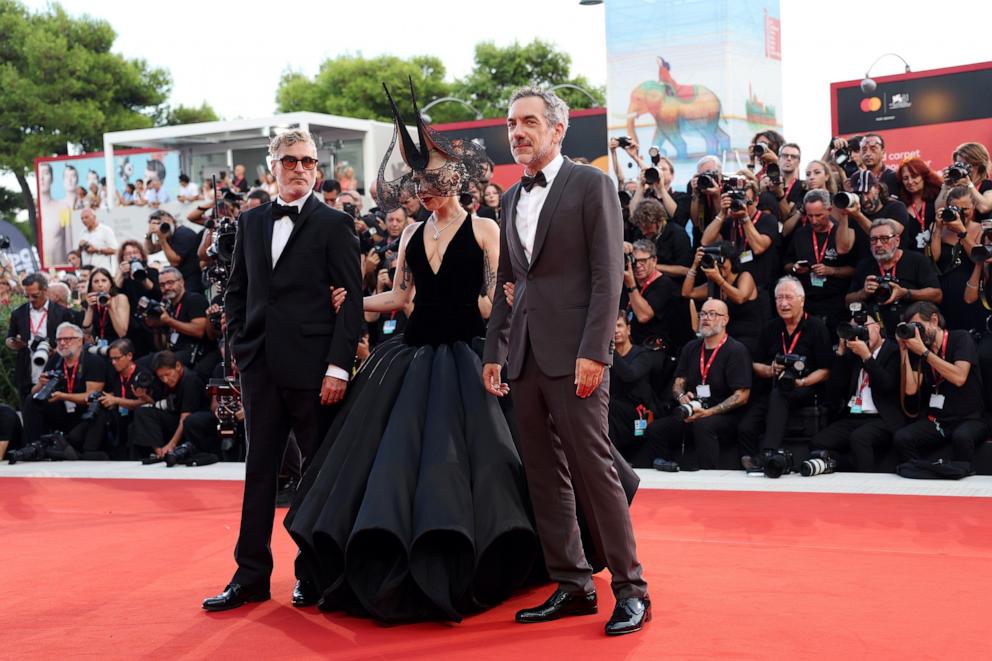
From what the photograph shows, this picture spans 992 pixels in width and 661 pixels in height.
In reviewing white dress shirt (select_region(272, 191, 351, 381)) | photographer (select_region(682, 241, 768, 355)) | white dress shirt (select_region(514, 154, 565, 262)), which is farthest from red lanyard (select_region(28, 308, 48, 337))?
white dress shirt (select_region(514, 154, 565, 262))

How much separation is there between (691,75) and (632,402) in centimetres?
830

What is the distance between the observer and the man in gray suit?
365 centimetres

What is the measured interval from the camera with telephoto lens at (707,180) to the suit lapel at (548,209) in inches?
176

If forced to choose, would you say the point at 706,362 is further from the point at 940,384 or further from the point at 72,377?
the point at 72,377

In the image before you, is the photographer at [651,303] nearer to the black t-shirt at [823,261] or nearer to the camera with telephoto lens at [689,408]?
the camera with telephoto lens at [689,408]

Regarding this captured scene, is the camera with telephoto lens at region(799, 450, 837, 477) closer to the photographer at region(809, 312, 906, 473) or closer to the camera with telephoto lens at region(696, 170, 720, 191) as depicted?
the photographer at region(809, 312, 906, 473)

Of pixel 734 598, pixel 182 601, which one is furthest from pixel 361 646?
pixel 734 598

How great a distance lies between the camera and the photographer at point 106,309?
376 inches

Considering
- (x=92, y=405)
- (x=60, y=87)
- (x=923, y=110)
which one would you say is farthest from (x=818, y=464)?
(x=60, y=87)

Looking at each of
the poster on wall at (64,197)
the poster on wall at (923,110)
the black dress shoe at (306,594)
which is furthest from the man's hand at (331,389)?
the poster on wall at (64,197)

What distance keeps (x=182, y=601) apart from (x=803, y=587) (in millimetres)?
2207

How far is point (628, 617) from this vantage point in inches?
142

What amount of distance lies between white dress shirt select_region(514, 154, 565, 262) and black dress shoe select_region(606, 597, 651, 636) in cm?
111

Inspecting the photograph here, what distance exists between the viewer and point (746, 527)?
5.38 metres
